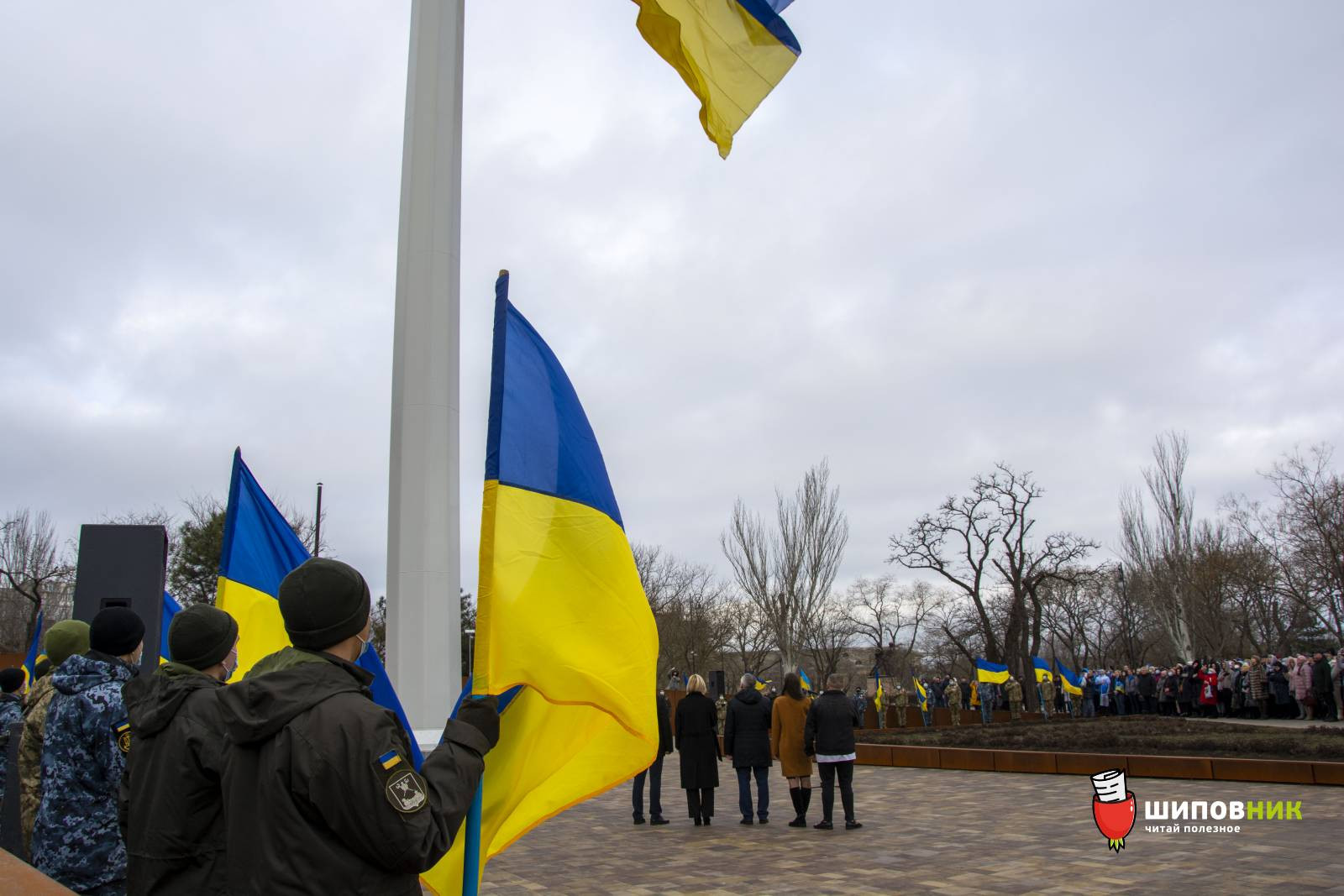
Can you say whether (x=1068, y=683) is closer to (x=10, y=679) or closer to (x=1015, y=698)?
(x=1015, y=698)

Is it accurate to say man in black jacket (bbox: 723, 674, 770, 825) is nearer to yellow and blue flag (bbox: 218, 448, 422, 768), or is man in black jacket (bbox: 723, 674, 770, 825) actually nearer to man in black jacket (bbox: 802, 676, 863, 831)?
man in black jacket (bbox: 802, 676, 863, 831)

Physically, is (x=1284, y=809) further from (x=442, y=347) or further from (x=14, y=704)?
(x=14, y=704)

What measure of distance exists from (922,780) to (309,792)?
547 inches

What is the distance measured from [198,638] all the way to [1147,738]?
56.8 ft

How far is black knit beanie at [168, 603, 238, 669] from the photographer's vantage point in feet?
11.8

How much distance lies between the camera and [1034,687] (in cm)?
3503

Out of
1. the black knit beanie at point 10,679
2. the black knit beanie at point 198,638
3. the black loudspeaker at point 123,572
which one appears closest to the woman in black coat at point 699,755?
the black knit beanie at point 10,679

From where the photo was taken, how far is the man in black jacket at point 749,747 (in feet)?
36.7

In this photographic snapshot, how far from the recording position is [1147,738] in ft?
55.9

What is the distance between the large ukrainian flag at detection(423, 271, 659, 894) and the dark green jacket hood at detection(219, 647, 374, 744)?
3.59ft

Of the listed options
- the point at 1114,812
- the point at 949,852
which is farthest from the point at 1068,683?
the point at 949,852

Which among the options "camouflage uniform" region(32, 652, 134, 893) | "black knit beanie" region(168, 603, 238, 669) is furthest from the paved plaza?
"black knit beanie" region(168, 603, 238, 669)

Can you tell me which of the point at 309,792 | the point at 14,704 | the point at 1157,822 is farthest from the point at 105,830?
the point at 1157,822

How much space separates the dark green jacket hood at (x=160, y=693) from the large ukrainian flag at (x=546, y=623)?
96 centimetres
